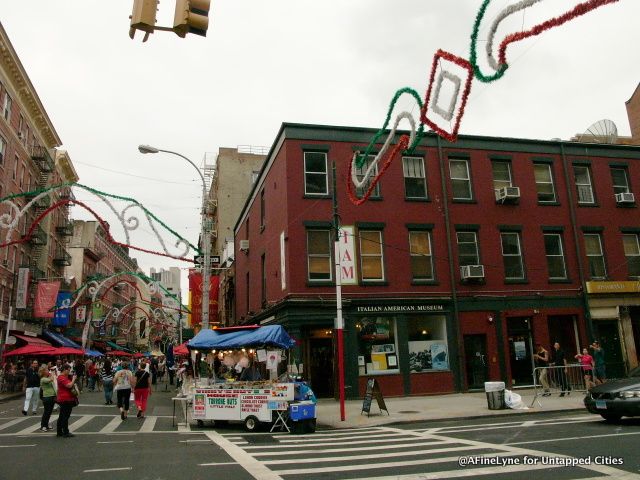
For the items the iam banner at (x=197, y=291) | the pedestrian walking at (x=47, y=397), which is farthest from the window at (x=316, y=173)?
the iam banner at (x=197, y=291)

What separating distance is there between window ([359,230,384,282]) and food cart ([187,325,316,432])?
771 cm

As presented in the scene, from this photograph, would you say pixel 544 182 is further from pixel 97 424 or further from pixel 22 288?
pixel 22 288

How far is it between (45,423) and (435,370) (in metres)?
14.9

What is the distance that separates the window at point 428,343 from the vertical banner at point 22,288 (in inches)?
1023

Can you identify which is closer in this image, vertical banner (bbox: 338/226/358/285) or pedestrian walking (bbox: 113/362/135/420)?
pedestrian walking (bbox: 113/362/135/420)

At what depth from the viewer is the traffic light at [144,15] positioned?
5422mm

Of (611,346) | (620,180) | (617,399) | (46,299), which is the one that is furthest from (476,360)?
(46,299)

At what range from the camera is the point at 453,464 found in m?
8.61

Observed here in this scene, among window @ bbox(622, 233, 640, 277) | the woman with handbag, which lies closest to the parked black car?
the woman with handbag

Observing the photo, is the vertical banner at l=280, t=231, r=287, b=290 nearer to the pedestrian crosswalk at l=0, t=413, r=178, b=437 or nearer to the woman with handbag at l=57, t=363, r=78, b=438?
the pedestrian crosswalk at l=0, t=413, r=178, b=437

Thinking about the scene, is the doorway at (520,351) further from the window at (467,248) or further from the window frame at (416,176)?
the window frame at (416,176)

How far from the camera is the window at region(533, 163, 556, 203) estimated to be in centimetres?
2595

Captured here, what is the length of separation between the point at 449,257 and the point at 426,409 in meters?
8.26

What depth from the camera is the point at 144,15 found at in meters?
5.43
